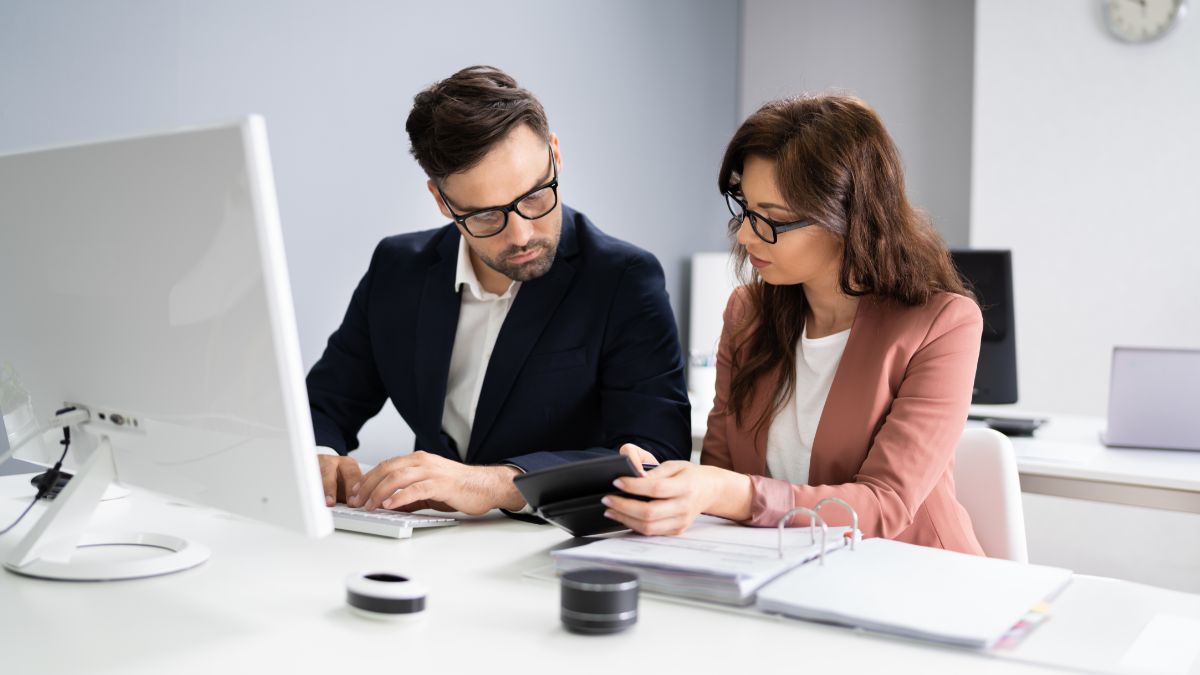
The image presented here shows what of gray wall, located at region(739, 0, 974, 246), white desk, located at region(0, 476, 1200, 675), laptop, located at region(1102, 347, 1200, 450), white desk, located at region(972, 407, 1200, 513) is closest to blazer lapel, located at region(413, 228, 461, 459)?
white desk, located at region(0, 476, 1200, 675)

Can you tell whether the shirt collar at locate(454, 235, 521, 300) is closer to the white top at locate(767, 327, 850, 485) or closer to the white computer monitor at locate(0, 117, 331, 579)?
the white top at locate(767, 327, 850, 485)

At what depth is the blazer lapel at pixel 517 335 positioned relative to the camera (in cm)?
187

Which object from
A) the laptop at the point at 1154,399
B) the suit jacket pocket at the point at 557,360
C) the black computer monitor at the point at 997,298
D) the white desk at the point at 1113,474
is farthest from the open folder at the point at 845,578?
the black computer monitor at the point at 997,298

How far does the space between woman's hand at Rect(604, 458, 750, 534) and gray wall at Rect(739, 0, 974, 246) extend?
3578mm

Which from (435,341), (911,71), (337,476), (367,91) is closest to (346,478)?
(337,476)

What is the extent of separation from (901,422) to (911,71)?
373 centimetres

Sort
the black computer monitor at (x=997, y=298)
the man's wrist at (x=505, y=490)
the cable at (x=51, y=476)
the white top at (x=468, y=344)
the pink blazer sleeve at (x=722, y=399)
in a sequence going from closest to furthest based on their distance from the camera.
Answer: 1. the cable at (x=51, y=476)
2. the man's wrist at (x=505, y=490)
3. the pink blazer sleeve at (x=722, y=399)
4. the white top at (x=468, y=344)
5. the black computer monitor at (x=997, y=298)

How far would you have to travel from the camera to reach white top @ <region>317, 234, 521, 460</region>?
1.96m

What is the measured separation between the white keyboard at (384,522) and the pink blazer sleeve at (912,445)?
0.46 metres

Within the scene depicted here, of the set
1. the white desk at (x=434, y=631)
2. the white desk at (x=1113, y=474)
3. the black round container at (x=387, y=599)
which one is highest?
the black round container at (x=387, y=599)

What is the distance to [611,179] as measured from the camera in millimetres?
4531

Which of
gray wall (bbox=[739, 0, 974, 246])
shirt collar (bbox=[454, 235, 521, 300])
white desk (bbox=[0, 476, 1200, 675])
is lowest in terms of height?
white desk (bbox=[0, 476, 1200, 675])

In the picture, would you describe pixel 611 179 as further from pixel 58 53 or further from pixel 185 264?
pixel 185 264

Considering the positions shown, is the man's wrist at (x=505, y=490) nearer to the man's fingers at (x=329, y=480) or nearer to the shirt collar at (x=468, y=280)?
the man's fingers at (x=329, y=480)
